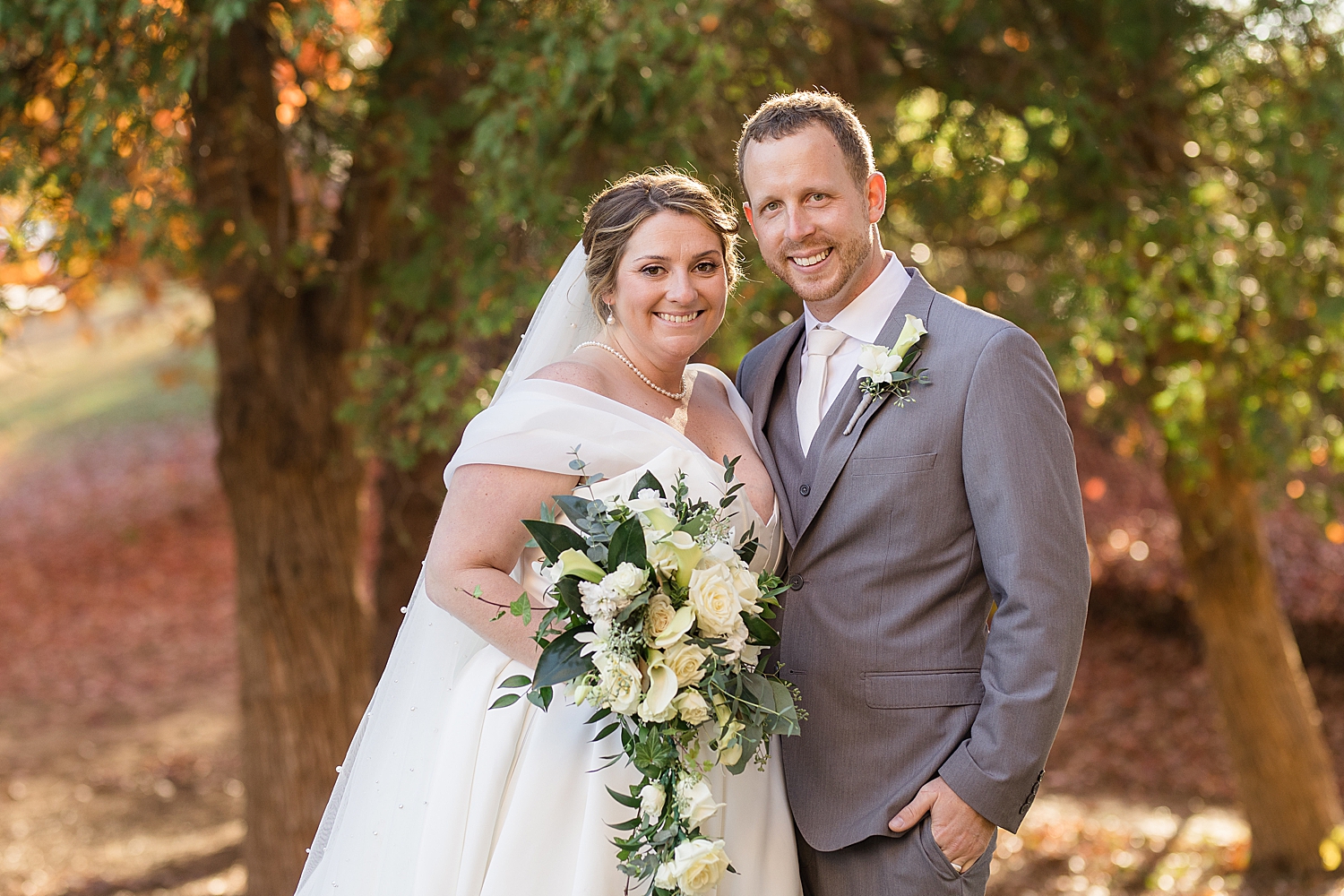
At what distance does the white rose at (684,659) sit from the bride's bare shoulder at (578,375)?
823 mm

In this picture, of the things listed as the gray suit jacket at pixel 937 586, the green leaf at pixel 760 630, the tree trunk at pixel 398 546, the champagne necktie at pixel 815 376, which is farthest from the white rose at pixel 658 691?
the tree trunk at pixel 398 546

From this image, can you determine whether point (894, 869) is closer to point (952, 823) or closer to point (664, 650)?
point (952, 823)

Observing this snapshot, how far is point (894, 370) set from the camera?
2.67 m

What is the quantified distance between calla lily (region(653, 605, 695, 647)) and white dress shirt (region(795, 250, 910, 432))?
822 millimetres

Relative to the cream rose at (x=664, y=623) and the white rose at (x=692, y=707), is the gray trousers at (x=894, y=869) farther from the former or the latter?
the cream rose at (x=664, y=623)

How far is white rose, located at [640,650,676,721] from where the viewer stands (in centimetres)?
225

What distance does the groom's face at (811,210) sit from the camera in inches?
108

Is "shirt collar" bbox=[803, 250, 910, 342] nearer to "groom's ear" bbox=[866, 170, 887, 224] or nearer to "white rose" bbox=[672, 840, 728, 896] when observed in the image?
"groom's ear" bbox=[866, 170, 887, 224]

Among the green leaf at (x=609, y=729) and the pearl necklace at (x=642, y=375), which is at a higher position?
the pearl necklace at (x=642, y=375)

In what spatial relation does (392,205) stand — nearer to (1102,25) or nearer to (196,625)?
(1102,25)

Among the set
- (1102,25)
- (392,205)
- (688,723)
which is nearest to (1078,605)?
(688,723)

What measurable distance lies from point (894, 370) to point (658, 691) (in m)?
0.93

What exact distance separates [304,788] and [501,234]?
2901 mm

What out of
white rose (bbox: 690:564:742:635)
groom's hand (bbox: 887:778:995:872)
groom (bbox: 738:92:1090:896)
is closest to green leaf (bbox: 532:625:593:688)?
white rose (bbox: 690:564:742:635)
